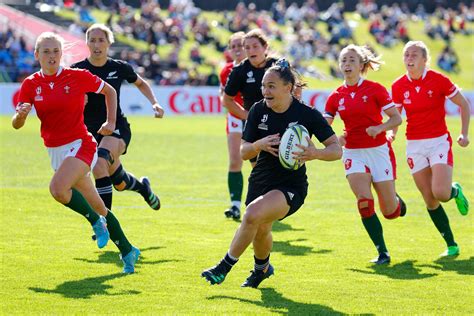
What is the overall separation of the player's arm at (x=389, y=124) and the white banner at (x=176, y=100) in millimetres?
21389

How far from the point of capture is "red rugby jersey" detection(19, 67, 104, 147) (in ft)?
27.8

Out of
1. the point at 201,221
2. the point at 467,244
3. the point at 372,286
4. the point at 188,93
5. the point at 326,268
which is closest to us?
the point at 372,286

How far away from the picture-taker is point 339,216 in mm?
12523

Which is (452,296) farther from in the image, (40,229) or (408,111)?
(40,229)

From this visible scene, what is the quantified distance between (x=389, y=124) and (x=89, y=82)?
9.62 ft

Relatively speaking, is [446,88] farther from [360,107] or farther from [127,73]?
[127,73]

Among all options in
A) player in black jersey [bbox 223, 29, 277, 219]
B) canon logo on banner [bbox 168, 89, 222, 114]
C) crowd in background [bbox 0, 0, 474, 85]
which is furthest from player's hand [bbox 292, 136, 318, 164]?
crowd in background [bbox 0, 0, 474, 85]

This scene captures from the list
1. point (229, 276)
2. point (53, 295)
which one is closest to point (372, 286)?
point (229, 276)

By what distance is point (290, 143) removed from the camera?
7.21 m

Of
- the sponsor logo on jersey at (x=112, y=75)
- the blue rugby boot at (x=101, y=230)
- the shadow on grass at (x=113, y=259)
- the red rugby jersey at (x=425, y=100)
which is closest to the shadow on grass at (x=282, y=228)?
the red rugby jersey at (x=425, y=100)

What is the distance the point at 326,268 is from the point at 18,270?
2804 millimetres

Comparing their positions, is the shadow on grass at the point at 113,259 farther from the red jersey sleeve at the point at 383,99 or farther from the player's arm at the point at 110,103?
the red jersey sleeve at the point at 383,99

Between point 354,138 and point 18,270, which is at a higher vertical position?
point 354,138

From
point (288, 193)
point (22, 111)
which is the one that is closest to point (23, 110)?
point (22, 111)
